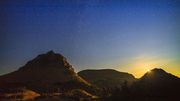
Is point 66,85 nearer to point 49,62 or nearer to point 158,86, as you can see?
point 49,62

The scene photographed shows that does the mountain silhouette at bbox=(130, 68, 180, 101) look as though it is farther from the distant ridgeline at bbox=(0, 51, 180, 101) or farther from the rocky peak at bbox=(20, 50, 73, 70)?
the rocky peak at bbox=(20, 50, 73, 70)

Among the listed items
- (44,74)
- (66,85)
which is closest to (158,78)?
(66,85)

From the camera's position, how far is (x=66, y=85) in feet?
405

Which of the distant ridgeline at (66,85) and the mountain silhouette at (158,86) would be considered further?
the distant ridgeline at (66,85)

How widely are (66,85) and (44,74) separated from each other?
53.2ft

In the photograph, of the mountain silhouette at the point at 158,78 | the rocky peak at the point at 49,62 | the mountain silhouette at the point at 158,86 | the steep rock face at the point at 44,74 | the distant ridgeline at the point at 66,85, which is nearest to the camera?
the mountain silhouette at the point at 158,86

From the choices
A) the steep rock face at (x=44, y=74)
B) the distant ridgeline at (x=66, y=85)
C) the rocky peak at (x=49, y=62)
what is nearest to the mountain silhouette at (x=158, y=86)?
the distant ridgeline at (x=66, y=85)

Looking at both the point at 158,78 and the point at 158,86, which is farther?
the point at 158,78

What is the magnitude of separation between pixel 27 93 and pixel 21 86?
12653mm

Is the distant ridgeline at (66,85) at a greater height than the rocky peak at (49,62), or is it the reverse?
the rocky peak at (49,62)

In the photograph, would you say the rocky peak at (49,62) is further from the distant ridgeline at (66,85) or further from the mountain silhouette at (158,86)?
the mountain silhouette at (158,86)

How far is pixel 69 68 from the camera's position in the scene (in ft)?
486

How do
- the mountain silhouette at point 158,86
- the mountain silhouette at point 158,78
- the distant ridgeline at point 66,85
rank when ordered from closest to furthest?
the mountain silhouette at point 158,86 < the distant ridgeline at point 66,85 < the mountain silhouette at point 158,78

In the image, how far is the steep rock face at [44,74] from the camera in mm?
124500
